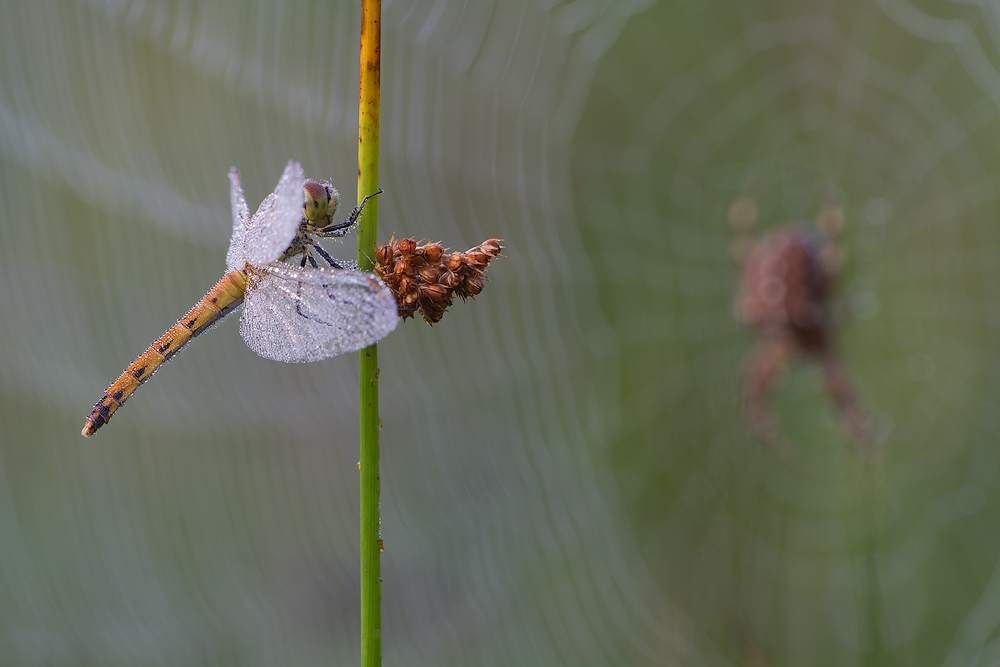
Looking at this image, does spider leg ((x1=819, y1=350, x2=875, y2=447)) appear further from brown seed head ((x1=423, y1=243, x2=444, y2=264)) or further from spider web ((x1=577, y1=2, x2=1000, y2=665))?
brown seed head ((x1=423, y1=243, x2=444, y2=264))

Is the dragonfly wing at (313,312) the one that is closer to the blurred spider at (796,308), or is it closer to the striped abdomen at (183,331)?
the striped abdomen at (183,331)

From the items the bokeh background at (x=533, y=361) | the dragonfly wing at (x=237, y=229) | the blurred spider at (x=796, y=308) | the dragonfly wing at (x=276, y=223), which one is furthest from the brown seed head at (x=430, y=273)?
the blurred spider at (x=796, y=308)

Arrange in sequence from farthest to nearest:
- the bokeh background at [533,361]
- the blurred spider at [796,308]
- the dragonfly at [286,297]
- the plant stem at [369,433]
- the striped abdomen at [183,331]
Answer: the bokeh background at [533,361], the blurred spider at [796,308], the striped abdomen at [183,331], the dragonfly at [286,297], the plant stem at [369,433]

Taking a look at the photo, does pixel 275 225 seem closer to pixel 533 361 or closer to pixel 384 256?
pixel 384 256

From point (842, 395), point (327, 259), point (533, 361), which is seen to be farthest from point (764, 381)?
point (327, 259)

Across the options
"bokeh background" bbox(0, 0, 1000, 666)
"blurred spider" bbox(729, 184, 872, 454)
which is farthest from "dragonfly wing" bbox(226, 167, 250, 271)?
"blurred spider" bbox(729, 184, 872, 454)

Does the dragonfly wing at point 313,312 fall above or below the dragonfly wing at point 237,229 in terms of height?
below

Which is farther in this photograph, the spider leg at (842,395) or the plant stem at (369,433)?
the spider leg at (842,395)
